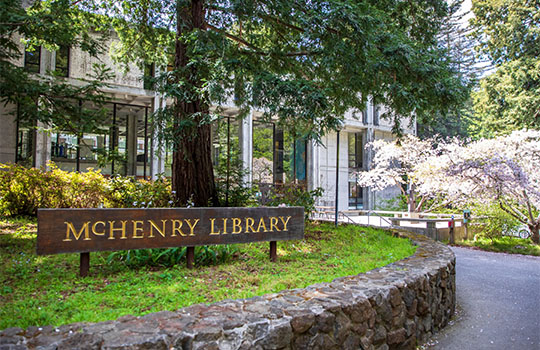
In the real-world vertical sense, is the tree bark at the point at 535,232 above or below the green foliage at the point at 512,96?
below

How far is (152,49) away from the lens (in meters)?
9.54

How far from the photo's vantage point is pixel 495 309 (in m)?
5.44

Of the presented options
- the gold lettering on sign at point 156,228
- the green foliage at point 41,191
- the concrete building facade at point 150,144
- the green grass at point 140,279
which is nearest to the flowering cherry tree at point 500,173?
the concrete building facade at point 150,144

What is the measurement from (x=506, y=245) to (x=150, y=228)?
12.2 metres

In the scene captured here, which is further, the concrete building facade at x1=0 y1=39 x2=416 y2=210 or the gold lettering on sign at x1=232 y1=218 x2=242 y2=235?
the concrete building facade at x1=0 y1=39 x2=416 y2=210

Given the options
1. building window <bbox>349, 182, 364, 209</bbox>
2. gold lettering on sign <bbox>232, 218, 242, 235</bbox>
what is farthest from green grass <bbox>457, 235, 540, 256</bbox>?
building window <bbox>349, 182, 364, 209</bbox>

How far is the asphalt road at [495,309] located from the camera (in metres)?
4.20

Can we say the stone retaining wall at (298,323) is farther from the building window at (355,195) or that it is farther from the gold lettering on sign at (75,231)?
the building window at (355,195)

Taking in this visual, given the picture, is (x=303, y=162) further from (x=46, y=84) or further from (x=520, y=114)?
(x=46, y=84)

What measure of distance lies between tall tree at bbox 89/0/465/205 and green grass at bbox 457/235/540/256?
22.3 feet

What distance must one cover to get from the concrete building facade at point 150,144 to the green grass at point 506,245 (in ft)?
18.6

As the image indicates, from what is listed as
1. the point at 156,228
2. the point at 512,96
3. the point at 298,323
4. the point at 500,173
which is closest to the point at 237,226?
the point at 156,228

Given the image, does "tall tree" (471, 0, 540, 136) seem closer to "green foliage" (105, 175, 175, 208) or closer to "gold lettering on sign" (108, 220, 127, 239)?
"green foliage" (105, 175, 175, 208)

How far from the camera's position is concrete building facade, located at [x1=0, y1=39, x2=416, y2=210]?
47.0ft
